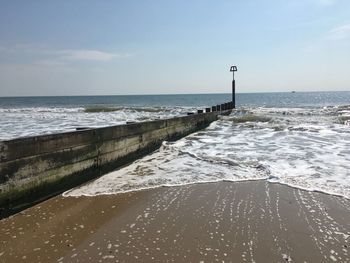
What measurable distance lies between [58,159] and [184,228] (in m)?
3.00

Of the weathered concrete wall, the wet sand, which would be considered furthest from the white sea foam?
the wet sand

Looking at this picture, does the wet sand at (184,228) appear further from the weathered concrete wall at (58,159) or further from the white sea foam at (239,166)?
the white sea foam at (239,166)

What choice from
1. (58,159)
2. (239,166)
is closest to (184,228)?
(58,159)

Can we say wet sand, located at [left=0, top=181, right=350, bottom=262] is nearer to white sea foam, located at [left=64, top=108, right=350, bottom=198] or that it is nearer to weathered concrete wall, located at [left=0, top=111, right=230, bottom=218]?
weathered concrete wall, located at [left=0, top=111, right=230, bottom=218]

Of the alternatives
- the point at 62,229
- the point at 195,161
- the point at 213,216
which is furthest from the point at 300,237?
the point at 195,161

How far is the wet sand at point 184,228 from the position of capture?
3949 millimetres

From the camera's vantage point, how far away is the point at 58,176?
655cm

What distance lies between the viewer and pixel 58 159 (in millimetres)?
6551

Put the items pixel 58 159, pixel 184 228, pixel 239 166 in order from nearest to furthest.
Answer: pixel 184 228 < pixel 58 159 < pixel 239 166

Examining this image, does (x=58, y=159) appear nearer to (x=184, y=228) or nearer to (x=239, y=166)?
(x=184, y=228)

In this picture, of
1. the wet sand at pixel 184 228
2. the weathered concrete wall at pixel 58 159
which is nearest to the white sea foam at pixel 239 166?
the weathered concrete wall at pixel 58 159

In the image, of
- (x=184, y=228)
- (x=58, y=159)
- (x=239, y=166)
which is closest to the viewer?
(x=184, y=228)

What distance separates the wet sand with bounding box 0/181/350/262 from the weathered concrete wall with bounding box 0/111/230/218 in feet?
1.11

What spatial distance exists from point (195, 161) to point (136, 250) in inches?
216
